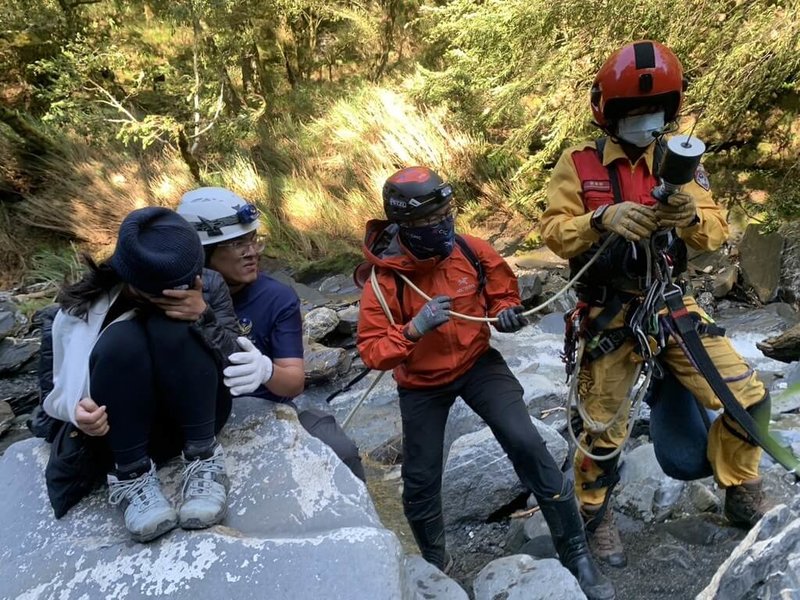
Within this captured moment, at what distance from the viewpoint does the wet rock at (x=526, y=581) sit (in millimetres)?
2178

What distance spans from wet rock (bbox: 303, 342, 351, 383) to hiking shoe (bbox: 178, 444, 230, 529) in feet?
14.3

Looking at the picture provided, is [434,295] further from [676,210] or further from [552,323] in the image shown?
[552,323]

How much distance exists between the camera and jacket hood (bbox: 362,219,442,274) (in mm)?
2535

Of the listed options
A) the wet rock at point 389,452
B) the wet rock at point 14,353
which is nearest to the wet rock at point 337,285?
the wet rock at point 14,353

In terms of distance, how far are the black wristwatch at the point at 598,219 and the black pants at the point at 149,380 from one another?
4.60 ft

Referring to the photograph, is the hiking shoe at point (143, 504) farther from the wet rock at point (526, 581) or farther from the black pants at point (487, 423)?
the wet rock at point (526, 581)

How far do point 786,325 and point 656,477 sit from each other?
3.60 meters

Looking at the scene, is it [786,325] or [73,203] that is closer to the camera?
[786,325]

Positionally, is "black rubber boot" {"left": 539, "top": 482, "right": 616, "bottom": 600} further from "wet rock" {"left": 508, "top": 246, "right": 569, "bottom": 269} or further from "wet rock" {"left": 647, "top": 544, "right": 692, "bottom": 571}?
"wet rock" {"left": 508, "top": 246, "right": 569, "bottom": 269}

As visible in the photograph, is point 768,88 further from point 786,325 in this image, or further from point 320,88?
point 320,88

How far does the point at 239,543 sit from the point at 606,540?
1642 millimetres

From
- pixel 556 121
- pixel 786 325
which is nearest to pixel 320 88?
pixel 556 121

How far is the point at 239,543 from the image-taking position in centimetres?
189

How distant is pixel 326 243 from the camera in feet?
35.3
